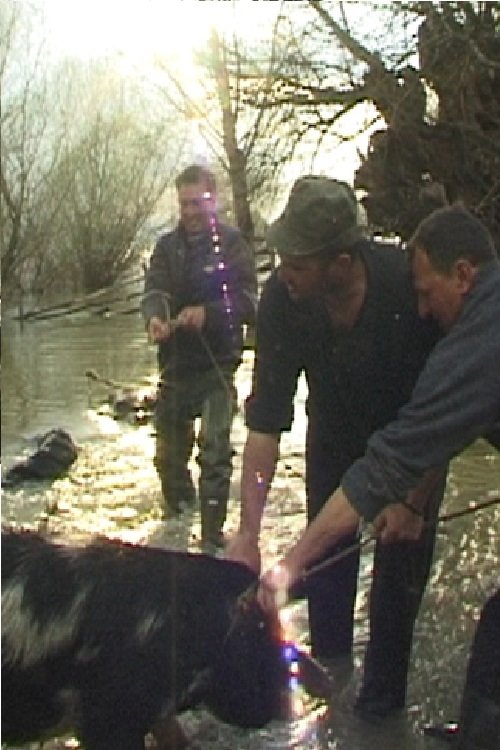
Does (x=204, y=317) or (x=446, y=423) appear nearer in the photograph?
(x=446, y=423)

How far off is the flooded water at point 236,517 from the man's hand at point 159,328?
837 mm

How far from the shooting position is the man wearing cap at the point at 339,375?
3.05 m

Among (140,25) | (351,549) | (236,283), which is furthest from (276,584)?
(140,25)

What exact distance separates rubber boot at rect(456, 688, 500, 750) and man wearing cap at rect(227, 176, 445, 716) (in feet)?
1.63

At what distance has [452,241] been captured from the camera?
2.78m

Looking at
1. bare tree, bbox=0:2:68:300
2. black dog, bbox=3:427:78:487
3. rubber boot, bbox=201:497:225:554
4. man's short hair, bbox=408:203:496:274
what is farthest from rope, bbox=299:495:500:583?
black dog, bbox=3:427:78:487

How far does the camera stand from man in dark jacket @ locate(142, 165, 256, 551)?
199 inches

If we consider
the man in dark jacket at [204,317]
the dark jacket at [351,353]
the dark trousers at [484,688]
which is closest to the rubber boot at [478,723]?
the dark trousers at [484,688]

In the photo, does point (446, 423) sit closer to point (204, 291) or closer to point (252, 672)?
point (252, 672)

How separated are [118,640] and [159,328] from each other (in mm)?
2639

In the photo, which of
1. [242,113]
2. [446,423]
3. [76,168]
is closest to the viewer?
[446,423]

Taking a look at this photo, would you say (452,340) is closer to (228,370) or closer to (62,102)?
(228,370)

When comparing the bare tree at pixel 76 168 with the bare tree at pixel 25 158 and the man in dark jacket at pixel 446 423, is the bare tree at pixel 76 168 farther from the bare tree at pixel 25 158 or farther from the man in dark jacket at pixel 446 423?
the man in dark jacket at pixel 446 423

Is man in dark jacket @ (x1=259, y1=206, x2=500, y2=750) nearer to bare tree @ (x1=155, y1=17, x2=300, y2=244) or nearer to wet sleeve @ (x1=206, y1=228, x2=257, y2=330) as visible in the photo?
wet sleeve @ (x1=206, y1=228, x2=257, y2=330)
